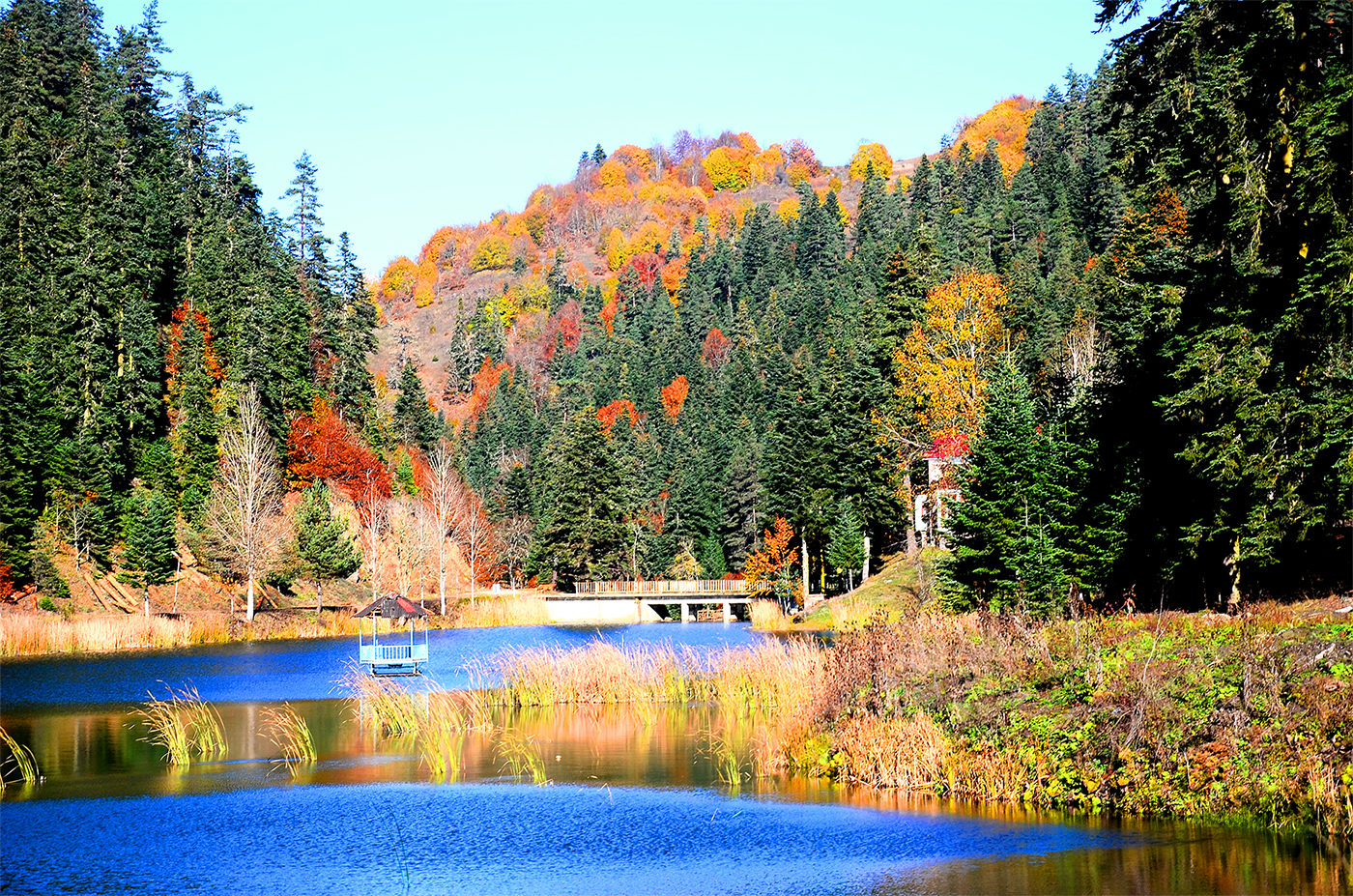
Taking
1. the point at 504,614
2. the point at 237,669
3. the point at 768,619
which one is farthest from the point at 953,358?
the point at 237,669

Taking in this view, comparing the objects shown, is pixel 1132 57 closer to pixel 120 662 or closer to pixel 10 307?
pixel 120 662

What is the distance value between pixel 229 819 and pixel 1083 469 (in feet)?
86.6

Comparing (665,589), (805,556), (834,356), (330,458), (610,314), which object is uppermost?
(610,314)

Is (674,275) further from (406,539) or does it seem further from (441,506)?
(406,539)

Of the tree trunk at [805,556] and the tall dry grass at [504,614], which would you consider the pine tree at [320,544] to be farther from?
the tree trunk at [805,556]

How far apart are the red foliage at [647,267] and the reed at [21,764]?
170386 millimetres

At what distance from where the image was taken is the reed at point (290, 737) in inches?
967

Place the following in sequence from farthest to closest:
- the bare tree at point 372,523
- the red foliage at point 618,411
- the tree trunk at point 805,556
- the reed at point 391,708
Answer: the red foliage at point 618,411 < the bare tree at point 372,523 < the tree trunk at point 805,556 < the reed at point 391,708

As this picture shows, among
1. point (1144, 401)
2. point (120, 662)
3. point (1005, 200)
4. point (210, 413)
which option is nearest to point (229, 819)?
point (1144, 401)

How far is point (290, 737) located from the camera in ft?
88.1

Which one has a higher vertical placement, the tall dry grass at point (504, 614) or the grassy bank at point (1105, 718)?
the grassy bank at point (1105, 718)

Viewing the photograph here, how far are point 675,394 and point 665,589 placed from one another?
58.9 metres

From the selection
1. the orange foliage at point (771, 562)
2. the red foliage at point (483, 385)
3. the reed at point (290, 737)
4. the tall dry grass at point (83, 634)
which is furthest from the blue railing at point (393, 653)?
the red foliage at point (483, 385)

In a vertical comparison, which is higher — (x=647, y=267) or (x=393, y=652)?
(x=647, y=267)
